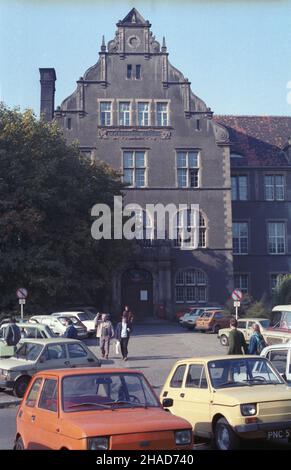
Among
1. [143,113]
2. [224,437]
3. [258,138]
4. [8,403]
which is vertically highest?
[143,113]

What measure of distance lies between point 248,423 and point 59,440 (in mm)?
2970

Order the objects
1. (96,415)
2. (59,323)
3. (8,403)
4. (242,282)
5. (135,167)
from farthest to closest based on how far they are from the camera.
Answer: (242,282), (135,167), (59,323), (8,403), (96,415)

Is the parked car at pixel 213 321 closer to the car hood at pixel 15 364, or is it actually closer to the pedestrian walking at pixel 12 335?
the pedestrian walking at pixel 12 335

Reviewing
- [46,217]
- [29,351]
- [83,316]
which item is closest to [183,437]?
[29,351]

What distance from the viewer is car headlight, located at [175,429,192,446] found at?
6898 millimetres

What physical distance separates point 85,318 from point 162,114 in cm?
1921

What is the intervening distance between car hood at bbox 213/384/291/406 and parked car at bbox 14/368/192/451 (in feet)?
5.40

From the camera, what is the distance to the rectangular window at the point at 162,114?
47312mm

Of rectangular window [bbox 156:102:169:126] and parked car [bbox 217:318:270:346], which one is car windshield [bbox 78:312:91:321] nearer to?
parked car [bbox 217:318:270:346]

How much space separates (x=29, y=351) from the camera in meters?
16.9

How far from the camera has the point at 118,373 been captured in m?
7.95

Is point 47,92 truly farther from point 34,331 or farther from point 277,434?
point 277,434
